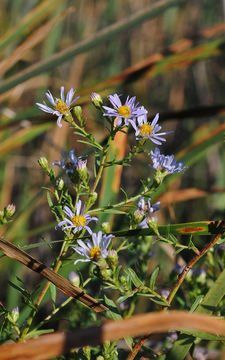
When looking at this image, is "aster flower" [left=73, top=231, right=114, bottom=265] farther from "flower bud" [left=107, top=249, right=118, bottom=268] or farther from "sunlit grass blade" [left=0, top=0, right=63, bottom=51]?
"sunlit grass blade" [left=0, top=0, right=63, bottom=51]

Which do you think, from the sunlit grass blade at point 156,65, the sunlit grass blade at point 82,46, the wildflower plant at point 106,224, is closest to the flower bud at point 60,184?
the wildflower plant at point 106,224

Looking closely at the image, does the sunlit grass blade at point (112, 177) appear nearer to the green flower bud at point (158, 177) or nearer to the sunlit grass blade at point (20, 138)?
the green flower bud at point (158, 177)

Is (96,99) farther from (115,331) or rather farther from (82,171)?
(115,331)

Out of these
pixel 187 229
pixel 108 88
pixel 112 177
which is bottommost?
pixel 187 229

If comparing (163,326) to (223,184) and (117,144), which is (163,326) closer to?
(117,144)

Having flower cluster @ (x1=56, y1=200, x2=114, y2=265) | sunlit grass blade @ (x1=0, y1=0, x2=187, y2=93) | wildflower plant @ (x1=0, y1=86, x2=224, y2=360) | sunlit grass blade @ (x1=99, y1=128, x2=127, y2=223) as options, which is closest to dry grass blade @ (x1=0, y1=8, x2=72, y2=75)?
sunlit grass blade @ (x1=0, y1=0, x2=187, y2=93)

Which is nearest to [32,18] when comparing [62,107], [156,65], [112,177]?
[156,65]

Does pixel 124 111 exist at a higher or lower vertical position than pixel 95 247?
higher
